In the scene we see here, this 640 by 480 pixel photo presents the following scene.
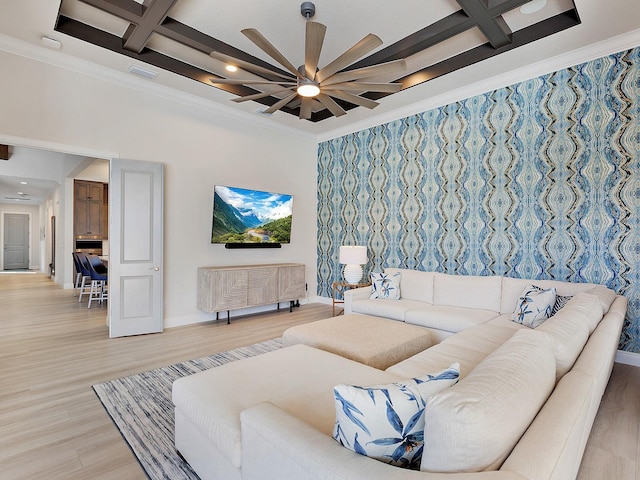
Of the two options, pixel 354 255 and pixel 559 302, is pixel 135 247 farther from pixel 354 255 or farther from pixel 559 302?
pixel 559 302

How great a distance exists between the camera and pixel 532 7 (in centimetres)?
296

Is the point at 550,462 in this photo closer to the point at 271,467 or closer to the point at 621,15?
the point at 271,467

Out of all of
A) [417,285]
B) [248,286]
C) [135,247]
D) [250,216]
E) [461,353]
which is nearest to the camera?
[461,353]

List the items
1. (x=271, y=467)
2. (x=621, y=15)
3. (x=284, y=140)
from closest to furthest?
(x=271, y=467) → (x=621, y=15) → (x=284, y=140)

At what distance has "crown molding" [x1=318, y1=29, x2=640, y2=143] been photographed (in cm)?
331

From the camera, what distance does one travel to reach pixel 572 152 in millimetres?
3592

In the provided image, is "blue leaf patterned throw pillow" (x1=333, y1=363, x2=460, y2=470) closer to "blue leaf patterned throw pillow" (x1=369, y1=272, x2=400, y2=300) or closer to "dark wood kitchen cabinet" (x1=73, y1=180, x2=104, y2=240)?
"blue leaf patterned throw pillow" (x1=369, y1=272, x2=400, y2=300)

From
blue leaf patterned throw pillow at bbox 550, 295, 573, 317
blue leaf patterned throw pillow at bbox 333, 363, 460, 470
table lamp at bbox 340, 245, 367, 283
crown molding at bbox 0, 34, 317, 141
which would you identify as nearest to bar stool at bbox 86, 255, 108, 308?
crown molding at bbox 0, 34, 317, 141

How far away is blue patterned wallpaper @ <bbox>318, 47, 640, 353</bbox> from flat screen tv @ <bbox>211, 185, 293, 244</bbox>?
1345 millimetres

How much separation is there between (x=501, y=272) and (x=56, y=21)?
208 inches

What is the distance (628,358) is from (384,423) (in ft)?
12.1

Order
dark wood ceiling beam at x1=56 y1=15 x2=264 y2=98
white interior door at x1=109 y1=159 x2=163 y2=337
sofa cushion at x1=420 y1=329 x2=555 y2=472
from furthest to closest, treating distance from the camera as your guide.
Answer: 1. white interior door at x1=109 y1=159 x2=163 y2=337
2. dark wood ceiling beam at x1=56 y1=15 x2=264 y2=98
3. sofa cushion at x1=420 y1=329 x2=555 y2=472

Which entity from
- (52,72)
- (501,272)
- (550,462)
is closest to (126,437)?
(550,462)

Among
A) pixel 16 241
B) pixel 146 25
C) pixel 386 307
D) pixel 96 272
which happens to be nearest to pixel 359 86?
pixel 146 25
